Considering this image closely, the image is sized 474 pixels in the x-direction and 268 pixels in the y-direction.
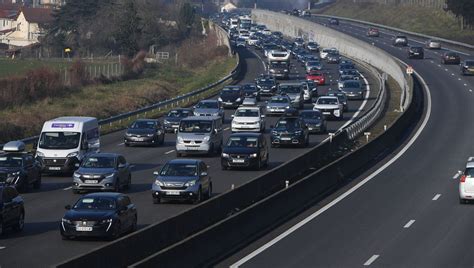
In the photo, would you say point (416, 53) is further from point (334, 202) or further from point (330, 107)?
point (334, 202)

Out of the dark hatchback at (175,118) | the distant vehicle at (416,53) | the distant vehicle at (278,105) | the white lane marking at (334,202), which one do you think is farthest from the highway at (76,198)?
the distant vehicle at (416,53)

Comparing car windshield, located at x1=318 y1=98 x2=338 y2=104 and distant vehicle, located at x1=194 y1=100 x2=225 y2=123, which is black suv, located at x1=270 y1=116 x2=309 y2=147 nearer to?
distant vehicle, located at x1=194 y1=100 x2=225 y2=123

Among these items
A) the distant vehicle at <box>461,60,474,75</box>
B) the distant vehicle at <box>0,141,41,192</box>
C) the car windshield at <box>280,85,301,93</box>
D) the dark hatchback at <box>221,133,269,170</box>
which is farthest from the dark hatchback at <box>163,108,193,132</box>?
the distant vehicle at <box>461,60,474,75</box>

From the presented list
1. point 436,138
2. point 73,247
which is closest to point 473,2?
point 436,138

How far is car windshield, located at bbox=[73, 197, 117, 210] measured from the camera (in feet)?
96.6

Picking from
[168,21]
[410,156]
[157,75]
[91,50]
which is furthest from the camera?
[168,21]

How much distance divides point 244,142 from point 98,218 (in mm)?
17353

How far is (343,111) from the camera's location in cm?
7219

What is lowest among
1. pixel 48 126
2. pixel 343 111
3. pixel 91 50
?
pixel 91 50

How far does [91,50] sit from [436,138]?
94361 mm

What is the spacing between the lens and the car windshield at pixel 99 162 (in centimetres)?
3825

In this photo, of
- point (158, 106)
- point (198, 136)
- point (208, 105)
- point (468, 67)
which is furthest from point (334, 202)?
point (468, 67)

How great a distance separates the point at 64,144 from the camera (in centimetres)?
4300

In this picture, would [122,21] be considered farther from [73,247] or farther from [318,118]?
[73,247]
